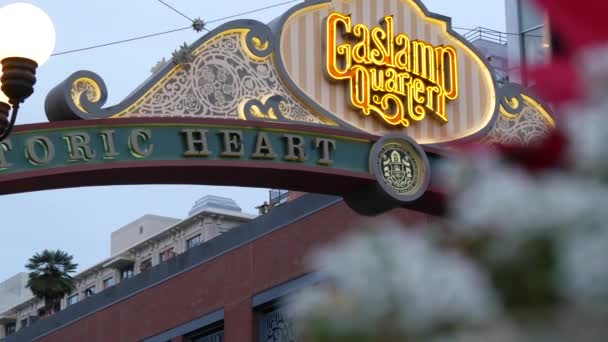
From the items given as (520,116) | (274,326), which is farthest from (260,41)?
(274,326)

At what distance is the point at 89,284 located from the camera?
63.3m

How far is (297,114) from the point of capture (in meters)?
12.6

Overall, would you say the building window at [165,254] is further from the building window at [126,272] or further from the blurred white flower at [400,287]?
the blurred white flower at [400,287]

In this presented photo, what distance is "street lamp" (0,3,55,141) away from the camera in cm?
853

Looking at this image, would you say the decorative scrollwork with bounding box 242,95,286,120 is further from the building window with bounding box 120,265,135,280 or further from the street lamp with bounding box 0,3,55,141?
the building window with bounding box 120,265,135,280

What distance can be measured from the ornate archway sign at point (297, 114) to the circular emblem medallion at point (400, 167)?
1cm

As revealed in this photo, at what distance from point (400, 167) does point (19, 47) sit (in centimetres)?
505

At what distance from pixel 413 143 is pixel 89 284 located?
171ft

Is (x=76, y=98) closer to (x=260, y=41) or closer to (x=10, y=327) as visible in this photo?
(x=260, y=41)

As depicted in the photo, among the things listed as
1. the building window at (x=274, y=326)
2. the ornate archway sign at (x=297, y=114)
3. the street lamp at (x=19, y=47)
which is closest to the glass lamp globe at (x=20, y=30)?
the street lamp at (x=19, y=47)

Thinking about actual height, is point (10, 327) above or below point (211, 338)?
above

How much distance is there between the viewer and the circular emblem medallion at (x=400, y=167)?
1259cm

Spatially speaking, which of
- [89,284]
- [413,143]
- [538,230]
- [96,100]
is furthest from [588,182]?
[89,284]

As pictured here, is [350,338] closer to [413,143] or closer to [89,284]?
[413,143]
